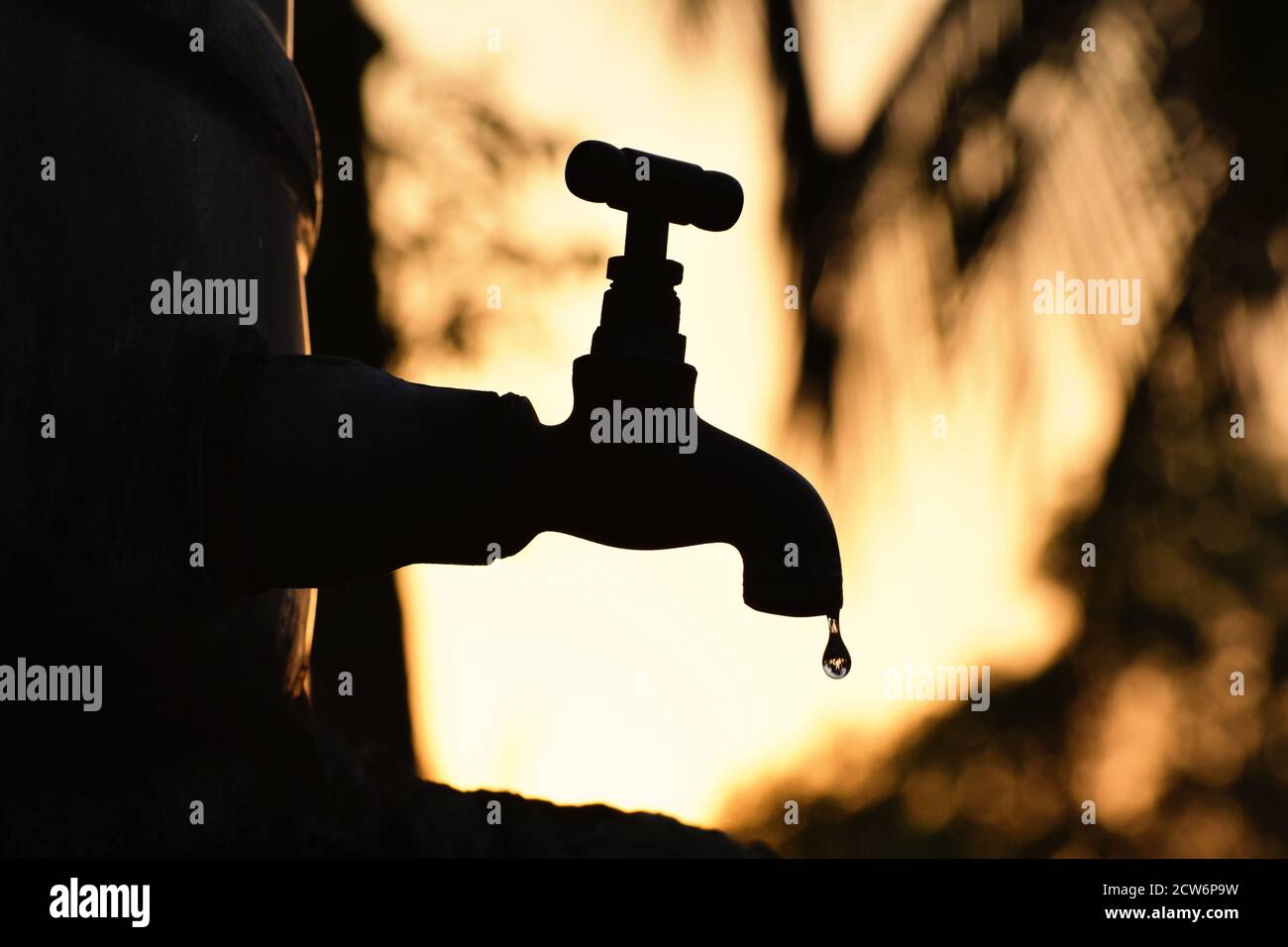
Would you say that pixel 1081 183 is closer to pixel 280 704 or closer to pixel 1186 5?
pixel 1186 5

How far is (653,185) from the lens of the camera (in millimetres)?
1315

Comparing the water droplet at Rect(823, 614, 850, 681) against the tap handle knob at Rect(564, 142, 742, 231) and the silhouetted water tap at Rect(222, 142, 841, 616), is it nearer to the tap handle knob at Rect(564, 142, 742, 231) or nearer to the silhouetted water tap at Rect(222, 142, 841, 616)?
the silhouetted water tap at Rect(222, 142, 841, 616)

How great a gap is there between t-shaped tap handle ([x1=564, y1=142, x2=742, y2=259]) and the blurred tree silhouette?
1530 mm

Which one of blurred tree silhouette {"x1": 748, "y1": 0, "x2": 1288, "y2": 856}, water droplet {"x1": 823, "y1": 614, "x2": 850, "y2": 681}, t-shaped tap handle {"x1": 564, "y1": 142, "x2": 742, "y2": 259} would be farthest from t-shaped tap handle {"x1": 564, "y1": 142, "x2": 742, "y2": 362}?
blurred tree silhouette {"x1": 748, "y1": 0, "x2": 1288, "y2": 856}

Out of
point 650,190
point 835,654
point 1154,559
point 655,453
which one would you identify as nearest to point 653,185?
point 650,190

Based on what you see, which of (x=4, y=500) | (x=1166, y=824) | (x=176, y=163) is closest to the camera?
(x=4, y=500)

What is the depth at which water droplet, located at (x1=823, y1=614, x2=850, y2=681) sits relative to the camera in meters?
1.44

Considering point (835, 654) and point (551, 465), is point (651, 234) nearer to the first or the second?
point (551, 465)

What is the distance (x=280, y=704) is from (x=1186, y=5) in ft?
9.03

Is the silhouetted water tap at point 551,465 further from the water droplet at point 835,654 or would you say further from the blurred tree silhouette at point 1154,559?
the blurred tree silhouette at point 1154,559

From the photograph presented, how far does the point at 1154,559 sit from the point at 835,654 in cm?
418

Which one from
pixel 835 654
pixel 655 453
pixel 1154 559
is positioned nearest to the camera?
pixel 655 453

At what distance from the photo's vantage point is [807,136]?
2.91 metres
